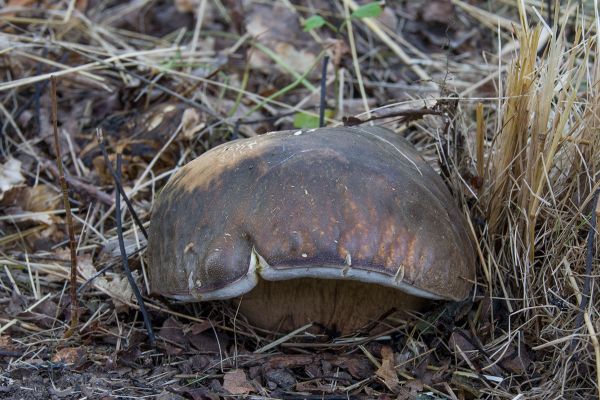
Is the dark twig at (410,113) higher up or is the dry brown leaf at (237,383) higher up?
the dark twig at (410,113)

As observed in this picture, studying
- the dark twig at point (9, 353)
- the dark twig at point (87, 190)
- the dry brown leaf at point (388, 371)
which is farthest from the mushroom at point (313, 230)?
the dark twig at point (87, 190)

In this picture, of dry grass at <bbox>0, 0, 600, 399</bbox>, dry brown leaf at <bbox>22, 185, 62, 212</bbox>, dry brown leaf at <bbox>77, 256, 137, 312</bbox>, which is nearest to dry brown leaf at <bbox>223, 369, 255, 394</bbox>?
dry grass at <bbox>0, 0, 600, 399</bbox>

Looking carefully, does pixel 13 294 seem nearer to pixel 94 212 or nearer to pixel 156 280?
pixel 94 212

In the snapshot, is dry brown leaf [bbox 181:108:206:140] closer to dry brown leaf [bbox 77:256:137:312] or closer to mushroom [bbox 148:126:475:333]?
dry brown leaf [bbox 77:256:137:312]

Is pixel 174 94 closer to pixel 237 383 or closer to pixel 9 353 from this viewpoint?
pixel 9 353

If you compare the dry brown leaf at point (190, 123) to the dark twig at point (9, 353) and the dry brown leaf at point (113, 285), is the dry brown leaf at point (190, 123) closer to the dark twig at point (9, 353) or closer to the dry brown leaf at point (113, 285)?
the dry brown leaf at point (113, 285)

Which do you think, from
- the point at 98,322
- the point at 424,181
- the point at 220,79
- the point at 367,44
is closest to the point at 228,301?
the point at 98,322

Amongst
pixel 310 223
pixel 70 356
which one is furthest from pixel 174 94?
pixel 310 223
